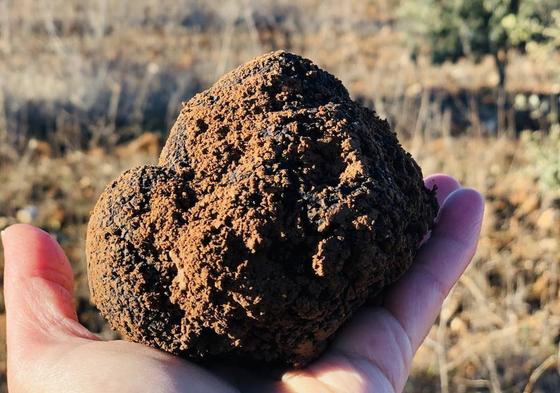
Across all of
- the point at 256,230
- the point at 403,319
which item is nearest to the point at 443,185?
the point at 403,319

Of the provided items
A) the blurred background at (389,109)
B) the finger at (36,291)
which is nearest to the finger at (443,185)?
the blurred background at (389,109)

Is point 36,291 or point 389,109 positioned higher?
point 36,291

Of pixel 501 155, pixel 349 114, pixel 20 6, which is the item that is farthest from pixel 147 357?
pixel 20 6

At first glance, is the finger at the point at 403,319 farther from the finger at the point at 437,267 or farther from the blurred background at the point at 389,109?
the blurred background at the point at 389,109

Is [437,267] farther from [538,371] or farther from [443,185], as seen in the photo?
[538,371]

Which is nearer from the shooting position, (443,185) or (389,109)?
(443,185)
